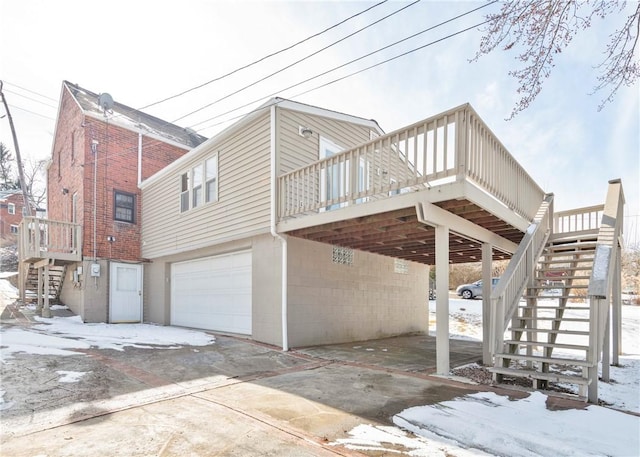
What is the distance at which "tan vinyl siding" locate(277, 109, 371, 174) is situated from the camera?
8.16 meters

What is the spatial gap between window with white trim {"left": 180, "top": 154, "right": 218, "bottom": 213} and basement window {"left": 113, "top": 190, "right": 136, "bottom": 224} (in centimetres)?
286

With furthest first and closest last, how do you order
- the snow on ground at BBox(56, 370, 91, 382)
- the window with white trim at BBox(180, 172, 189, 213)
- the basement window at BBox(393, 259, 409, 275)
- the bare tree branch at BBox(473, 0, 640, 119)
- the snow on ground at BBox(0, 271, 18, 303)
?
the snow on ground at BBox(0, 271, 18, 303) → the basement window at BBox(393, 259, 409, 275) → the window with white trim at BBox(180, 172, 189, 213) → the snow on ground at BBox(56, 370, 91, 382) → the bare tree branch at BBox(473, 0, 640, 119)

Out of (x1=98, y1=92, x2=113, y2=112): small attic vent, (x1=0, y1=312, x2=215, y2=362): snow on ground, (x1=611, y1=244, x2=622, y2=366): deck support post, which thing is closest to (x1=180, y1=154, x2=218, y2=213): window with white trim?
(x1=0, y1=312, x2=215, y2=362): snow on ground

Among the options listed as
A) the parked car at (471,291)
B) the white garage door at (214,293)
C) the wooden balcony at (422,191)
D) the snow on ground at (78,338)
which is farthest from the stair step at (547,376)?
the parked car at (471,291)

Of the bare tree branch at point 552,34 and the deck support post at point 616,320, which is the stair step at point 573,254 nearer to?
the deck support post at point 616,320

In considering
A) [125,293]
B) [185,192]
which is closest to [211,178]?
[185,192]

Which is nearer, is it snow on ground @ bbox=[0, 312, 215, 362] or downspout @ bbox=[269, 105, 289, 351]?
snow on ground @ bbox=[0, 312, 215, 362]

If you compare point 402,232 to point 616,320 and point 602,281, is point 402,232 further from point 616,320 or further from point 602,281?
point 616,320

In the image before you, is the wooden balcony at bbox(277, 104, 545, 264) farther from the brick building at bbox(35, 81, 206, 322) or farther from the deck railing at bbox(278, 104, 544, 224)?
the brick building at bbox(35, 81, 206, 322)

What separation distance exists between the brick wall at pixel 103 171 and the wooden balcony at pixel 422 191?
7184 millimetres

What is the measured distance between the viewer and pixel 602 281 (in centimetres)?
473

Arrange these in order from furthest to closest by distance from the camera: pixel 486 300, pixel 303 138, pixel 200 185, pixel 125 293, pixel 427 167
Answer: pixel 125 293
pixel 200 185
pixel 303 138
pixel 486 300
pixel 427 167

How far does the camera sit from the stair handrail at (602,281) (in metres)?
4.52

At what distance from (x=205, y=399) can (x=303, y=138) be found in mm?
6002
